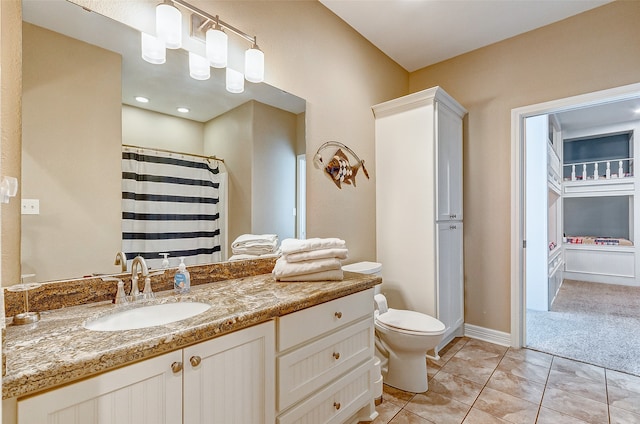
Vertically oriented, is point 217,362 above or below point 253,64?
below


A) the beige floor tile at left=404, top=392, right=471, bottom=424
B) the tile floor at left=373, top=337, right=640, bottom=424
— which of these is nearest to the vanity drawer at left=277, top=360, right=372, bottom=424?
the tile floor at left=373, top=337, right=640, bottom=424

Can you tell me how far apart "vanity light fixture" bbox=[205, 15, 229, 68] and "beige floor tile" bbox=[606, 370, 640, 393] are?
3238mm

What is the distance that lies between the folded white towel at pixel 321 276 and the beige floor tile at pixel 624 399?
74.6 inches

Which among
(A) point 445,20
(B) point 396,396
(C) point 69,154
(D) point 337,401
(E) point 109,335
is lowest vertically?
(B) point 396,396

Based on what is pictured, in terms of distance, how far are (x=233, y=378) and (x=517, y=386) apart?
2.02m

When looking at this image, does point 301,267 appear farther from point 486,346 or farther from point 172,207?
point 486,346

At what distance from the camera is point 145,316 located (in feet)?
4.04

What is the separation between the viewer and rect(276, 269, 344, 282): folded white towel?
1.66 metres

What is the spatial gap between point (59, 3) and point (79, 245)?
97 cm

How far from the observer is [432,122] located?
2.52 meters

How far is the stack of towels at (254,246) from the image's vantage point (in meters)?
1.79

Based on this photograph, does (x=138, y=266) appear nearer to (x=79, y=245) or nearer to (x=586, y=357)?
(x=79, y=245)

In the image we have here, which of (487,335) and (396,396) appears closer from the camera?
(396,396)

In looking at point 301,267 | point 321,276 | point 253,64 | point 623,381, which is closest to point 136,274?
point 301,267
